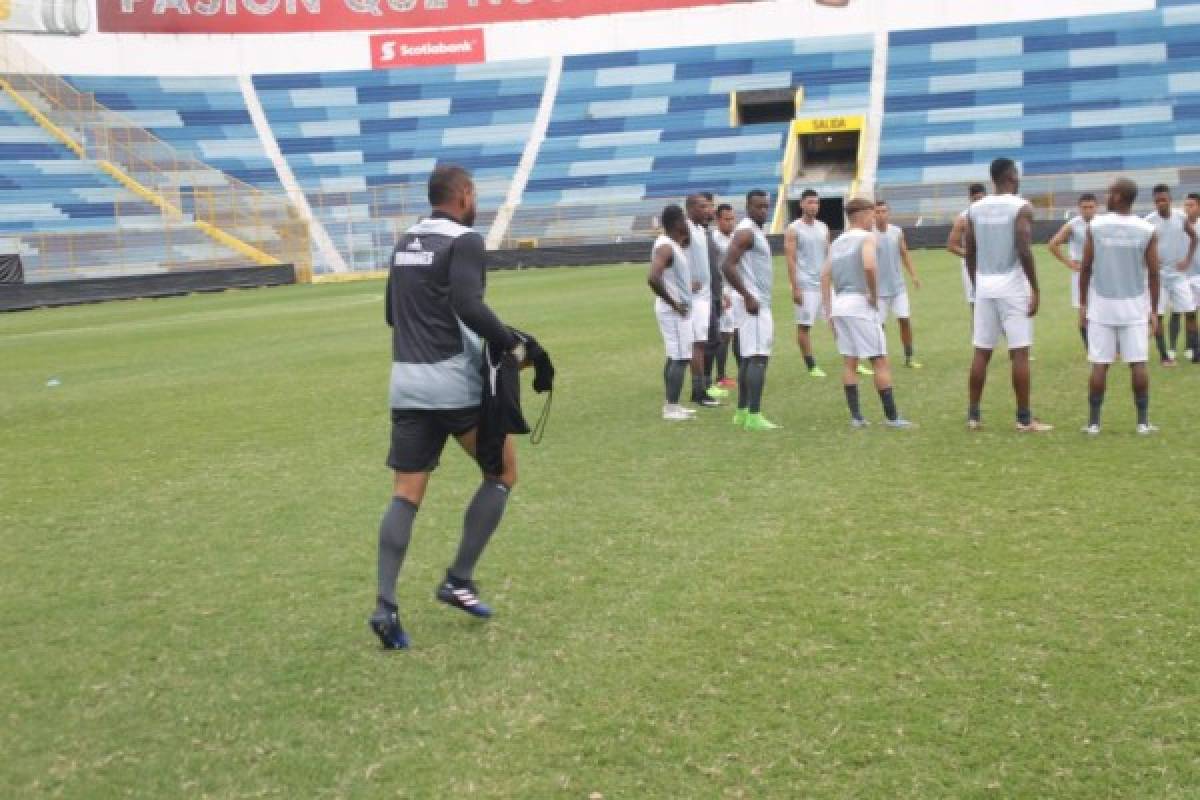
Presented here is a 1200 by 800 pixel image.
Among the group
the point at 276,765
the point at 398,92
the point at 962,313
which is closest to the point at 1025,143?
the point at 398,92

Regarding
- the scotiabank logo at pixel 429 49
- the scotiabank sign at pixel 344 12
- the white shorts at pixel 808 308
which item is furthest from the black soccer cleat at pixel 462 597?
the scotiabank logo at pixel 429 49

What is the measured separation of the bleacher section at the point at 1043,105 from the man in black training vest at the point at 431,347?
37.9 m

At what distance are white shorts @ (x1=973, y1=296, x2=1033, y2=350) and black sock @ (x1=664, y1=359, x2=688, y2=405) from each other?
2638 mm

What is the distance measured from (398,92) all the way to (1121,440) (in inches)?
1788

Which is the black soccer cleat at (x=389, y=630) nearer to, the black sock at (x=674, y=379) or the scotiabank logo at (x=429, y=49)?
the black sock at (x=674, y=379)

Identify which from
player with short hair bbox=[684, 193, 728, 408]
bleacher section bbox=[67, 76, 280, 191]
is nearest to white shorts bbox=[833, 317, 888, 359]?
player with short hair bbox=[684, 193, 728, 408]

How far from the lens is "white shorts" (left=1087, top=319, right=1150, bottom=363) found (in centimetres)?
862

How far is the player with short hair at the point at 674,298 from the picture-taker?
10430 millimetres

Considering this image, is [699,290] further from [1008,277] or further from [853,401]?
[1008,277]

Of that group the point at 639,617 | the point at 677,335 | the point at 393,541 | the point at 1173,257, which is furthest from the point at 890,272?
the point at 393,541

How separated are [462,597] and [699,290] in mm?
6539

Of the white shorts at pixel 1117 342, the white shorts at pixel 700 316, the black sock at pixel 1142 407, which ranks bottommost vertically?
the black sock at pixel 1142 407

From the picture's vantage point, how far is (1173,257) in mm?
12469

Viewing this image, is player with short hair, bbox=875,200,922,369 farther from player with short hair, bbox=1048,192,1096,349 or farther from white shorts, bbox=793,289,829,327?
player with short hair, bbox=1048,192,1096,349
